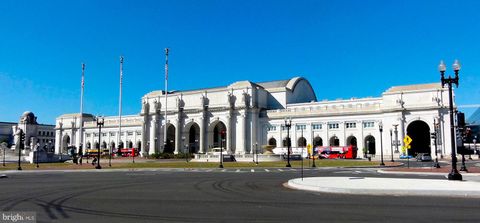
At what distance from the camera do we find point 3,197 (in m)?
16.5

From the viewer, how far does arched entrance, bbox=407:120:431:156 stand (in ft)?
349

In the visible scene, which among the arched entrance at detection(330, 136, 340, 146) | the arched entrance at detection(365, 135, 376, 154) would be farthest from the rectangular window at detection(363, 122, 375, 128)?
the arched entrance at detection(330, 136, 340, 146)

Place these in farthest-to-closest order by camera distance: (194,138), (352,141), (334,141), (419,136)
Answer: (194,138) → (334,141) → (352,141) → (419,136)

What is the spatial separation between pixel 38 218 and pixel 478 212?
40.2 feet

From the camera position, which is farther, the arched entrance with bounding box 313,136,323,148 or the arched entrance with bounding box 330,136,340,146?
the arched entrance with bounding box 313,136,323,148

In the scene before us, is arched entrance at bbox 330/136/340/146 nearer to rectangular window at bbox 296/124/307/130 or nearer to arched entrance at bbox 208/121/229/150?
rectangular window at bbox 296/124/307/130

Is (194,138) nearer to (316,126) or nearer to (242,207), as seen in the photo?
(316,126)

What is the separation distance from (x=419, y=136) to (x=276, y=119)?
39.9 meters

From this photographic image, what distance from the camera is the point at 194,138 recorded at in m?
145

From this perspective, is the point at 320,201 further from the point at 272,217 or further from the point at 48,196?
the point at 48,196

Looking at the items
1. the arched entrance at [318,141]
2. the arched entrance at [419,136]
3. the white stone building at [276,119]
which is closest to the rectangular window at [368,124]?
the white stone building at [276,119]

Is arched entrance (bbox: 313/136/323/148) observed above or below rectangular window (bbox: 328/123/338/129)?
below

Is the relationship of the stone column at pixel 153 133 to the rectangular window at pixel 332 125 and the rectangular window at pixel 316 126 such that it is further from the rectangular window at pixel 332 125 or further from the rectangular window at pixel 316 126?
the rectangular window at pixel 332 125

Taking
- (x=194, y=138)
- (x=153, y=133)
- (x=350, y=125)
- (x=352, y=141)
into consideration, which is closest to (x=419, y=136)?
(x=352, y=141)
